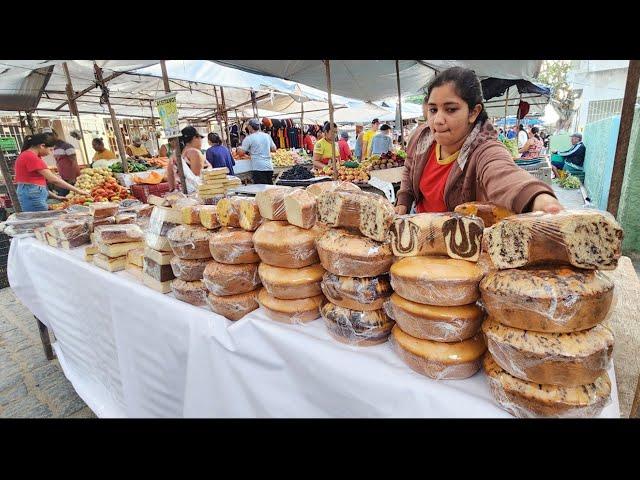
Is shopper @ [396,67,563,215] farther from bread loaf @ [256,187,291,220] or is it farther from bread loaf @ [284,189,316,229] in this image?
bread loaf @ [256,187,291,220]

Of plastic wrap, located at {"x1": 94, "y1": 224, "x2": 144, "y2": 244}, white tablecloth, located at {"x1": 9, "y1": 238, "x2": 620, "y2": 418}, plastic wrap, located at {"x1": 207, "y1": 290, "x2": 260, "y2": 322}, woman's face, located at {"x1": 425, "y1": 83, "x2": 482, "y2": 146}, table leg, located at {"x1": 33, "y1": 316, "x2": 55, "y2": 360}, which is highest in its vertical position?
woman's face, located at {"x1": 425, "y1": 83, "x2": 482, "y2": 146}

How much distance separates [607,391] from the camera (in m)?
0.76

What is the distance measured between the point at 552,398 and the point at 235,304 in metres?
1.11

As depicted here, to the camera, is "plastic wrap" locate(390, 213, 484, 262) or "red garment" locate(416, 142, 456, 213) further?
"red garment" locate(416, 142, 456, 213)

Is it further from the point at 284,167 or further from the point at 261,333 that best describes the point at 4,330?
the point at 284,167

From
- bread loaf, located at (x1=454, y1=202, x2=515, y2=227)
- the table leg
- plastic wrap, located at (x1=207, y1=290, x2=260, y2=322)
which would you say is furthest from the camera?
the table leg

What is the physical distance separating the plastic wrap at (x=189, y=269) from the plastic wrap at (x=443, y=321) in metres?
1.00

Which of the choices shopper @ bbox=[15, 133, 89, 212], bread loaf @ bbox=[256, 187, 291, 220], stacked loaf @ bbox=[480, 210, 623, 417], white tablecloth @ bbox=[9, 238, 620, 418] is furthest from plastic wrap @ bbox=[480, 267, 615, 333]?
shopper @ bbox=[15, 133, 89, 212]

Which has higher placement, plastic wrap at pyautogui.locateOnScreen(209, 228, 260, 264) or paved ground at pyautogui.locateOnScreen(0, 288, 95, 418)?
plastic wrap at pyautogui.locateOnScreen(209, 228, 260, 264)

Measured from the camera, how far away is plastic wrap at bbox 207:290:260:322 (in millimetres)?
1430

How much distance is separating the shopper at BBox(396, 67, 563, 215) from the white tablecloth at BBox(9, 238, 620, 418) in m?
0.73

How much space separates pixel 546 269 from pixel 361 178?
5.00 metres

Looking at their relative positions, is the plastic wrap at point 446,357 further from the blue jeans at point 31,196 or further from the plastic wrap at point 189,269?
the blue jeans at point 31,196

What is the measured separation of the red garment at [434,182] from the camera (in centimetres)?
181
